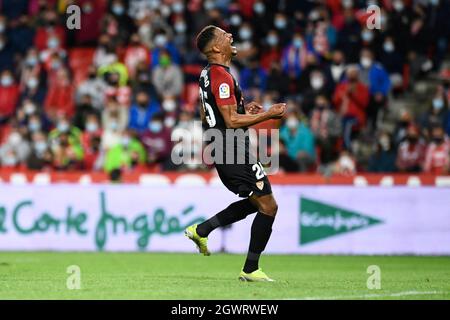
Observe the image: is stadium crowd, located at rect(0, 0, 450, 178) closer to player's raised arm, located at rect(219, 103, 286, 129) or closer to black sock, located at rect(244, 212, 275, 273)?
black sock, located at rect(244, 212, 275, 273)

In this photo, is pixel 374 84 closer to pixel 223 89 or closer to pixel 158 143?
pixel 158 143

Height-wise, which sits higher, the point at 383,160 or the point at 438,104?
the point at 438,104

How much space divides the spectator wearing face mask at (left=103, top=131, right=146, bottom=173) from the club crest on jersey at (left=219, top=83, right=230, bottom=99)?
9458 mm

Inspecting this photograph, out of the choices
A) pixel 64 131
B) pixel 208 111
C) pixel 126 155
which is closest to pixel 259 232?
pixel 208 111

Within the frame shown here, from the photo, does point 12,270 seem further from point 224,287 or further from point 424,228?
point 424,228

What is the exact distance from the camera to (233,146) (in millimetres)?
10977

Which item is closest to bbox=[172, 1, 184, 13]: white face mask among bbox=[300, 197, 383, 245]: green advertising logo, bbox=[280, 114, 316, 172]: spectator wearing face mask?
bbox=[280, 114, 316, 172]: spectator wearing face mask

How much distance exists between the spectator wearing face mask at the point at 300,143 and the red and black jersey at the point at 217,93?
8940 mm

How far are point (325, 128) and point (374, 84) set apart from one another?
164cm

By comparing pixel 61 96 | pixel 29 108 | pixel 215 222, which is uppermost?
pixel 61 96

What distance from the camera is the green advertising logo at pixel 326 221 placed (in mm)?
17703

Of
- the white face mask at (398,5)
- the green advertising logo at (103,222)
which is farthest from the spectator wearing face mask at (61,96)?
the white face mask at (398,5)

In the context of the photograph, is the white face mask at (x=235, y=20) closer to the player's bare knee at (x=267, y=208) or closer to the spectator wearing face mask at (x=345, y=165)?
the spectator wearing face mask at (x=345, y=165)

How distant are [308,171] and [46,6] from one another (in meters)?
8.27
